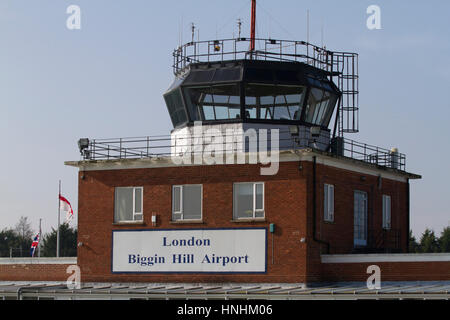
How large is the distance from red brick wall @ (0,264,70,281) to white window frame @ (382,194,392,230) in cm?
1471

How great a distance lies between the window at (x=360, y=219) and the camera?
3662 centimetres

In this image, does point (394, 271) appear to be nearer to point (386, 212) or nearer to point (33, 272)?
point (386, 212)

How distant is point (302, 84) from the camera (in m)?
36.0

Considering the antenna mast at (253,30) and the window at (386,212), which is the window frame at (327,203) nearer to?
the window at (386,212)

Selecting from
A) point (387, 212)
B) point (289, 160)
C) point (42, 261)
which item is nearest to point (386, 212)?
point (387, 212)

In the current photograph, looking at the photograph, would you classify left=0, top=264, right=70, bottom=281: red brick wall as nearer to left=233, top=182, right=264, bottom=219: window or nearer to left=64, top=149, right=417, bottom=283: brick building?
left=64, top=149, right=417, bottom=283: brick building

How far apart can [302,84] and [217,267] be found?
8.64m

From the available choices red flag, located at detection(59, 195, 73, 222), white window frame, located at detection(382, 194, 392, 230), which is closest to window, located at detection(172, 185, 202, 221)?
white window frame, located at detection(382, 194, 392, 230)

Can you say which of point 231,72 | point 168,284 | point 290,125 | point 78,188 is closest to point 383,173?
point 290,125

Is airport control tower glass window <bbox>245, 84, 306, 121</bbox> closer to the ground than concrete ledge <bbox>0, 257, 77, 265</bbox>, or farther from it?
farther from it

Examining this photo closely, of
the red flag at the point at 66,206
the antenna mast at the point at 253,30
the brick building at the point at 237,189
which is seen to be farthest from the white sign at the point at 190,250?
the red flag at the point at 66,206

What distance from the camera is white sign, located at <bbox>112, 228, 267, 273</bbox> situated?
3362 centimetres

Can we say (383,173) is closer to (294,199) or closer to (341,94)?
(341,94)

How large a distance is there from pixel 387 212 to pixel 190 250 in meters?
10.1
